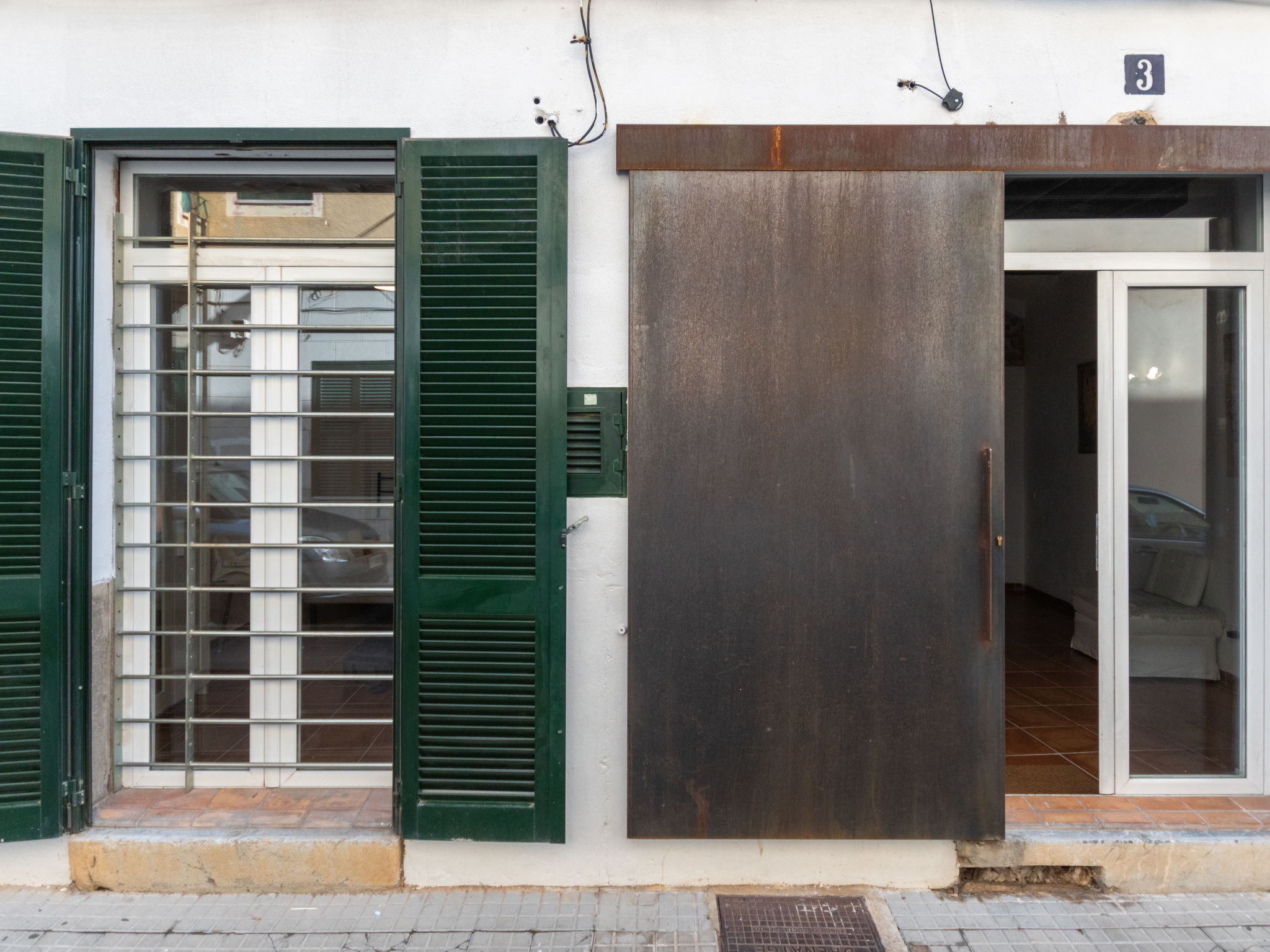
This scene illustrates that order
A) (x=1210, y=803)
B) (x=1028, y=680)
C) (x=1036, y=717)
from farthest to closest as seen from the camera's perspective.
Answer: (x=1028, y=680) → (x=1036, y=717) → (x=1210, y=803)

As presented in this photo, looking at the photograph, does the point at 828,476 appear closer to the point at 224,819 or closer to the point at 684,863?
the point at 684,863

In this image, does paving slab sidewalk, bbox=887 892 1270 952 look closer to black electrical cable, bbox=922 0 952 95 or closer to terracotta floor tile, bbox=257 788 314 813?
terracotta floor tile, bbox=257 788 314 813

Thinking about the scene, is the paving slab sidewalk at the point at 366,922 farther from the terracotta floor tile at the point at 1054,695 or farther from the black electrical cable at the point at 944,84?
the black electrical cable at the point at 944,84

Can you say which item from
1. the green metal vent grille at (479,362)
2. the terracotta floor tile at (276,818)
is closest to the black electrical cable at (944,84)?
the green metal vent grille at (479,362)

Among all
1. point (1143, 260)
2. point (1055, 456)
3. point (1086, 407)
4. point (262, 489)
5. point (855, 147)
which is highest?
point (855, 147)

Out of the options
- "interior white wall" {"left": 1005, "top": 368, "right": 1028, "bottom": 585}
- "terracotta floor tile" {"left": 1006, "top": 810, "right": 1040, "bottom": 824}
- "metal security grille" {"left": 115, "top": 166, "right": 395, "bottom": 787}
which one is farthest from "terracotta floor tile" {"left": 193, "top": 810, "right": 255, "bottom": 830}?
"interior white wall" {"left": 1005, "top": 368, "right": 1028, "bottom": 585}

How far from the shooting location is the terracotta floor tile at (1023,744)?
416 cm

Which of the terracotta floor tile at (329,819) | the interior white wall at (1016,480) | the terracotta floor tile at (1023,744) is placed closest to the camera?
the terracotta floor tile at (329,819)

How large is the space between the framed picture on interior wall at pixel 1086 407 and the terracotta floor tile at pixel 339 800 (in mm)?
5904

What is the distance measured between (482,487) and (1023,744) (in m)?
3.33

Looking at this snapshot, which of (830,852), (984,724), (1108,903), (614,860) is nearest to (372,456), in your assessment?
(614,860)

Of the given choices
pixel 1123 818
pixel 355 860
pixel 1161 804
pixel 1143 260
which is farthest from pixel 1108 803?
pixel 355 860

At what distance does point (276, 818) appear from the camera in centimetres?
339

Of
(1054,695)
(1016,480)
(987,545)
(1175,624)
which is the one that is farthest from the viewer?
(1016,480)
